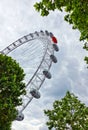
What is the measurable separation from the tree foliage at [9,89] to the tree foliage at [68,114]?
10726 mm

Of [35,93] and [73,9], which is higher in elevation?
[35,93]

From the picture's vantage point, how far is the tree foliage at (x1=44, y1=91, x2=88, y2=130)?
43.2 m

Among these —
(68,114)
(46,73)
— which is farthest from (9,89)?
(46,73)

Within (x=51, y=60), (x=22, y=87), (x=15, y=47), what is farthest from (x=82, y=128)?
(x=15, y=47)

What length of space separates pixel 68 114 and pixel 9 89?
1346 centimetres

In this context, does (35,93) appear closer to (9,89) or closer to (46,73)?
(46,73)

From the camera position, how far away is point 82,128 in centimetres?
4281

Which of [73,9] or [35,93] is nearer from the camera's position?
[73,9]

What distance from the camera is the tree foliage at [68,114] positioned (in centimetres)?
4325

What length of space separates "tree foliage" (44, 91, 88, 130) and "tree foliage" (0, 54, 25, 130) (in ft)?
35.2

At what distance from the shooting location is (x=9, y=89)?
3406cm

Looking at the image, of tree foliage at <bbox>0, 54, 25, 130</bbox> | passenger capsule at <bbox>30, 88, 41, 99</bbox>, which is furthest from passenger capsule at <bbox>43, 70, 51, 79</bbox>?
tree foliage at <bbox>0, 54, 25, 130</bbox>

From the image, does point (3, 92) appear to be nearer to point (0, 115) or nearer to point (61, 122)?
point (0, 115)

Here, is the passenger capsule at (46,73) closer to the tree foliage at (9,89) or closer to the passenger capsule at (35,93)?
the passenger capsule at (35,93)
